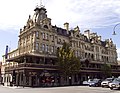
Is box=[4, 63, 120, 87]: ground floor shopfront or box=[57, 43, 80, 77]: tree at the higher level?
box=[57, 43, 80, 77]: tree

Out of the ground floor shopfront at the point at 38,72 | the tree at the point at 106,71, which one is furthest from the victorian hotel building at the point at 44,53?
the tree at the point at 106,71

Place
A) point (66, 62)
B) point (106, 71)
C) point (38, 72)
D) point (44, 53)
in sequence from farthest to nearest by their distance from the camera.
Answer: point (106, 71), point (44, 53), point (66, 62), point (38, 72)

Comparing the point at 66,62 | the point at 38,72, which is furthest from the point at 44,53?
the point at 38,72

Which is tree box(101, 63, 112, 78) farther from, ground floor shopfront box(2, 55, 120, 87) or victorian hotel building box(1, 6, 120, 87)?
ground floor shopfront box(2, 55, 120, 87)

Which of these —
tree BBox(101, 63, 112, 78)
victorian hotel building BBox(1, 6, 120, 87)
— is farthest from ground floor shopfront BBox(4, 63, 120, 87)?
tree BBox(101, 63, 112, 78)

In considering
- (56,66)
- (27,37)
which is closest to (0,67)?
(27,37)

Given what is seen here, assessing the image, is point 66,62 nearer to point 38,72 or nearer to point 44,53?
point 44,53

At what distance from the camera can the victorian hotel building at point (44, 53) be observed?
48.0 metres

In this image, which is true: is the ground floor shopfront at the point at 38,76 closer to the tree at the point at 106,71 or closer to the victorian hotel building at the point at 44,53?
the victorian hotel building at the point at 44,53

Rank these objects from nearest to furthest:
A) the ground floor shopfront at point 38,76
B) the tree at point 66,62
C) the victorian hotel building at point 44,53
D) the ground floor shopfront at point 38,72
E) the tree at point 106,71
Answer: the ground floor shopfront at point 38,76
the ground floor shopfront at point 38,72
the victorian hotel building at point 44,53
the tree at point 66,62
the tree at point 106,71

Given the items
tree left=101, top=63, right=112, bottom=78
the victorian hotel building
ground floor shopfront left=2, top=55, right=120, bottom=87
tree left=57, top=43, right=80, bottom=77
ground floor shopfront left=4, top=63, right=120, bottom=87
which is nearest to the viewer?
ground floor shopfront left=4, top=63, right=120, bottom=87

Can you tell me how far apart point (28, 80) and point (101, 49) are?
33.3 m

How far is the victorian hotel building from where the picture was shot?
157 feet

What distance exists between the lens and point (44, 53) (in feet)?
169
